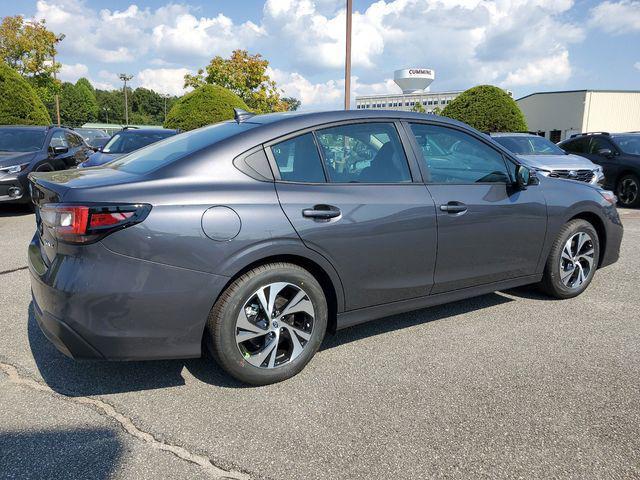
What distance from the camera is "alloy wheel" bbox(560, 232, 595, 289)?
4.43 metres

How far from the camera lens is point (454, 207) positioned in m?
3.56

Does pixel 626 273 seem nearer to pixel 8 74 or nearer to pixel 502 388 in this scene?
pixel 502 388

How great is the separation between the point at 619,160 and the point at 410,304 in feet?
32.8

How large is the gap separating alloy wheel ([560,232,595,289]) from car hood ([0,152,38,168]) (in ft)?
26.9

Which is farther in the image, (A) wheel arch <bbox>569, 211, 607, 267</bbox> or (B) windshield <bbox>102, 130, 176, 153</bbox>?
(B) windshield <bbox>102, 130, 176, 153</bbox>

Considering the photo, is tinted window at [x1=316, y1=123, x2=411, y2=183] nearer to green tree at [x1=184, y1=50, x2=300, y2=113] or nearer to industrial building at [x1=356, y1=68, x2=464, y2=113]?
green tree at [x1=184, y1=50, x2=300, y2=113]

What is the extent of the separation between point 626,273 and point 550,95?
141 feet

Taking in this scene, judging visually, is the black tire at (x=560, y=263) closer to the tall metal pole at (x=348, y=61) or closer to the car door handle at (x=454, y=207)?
the car door handle at (x=454, y=207)

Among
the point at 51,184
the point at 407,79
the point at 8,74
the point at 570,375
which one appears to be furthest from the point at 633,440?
the point at 407,79

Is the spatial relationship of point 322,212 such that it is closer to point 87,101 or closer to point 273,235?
point 273,235

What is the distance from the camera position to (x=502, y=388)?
9.80ft

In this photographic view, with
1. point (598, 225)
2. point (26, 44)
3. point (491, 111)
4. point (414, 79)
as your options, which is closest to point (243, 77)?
point (26, 44)

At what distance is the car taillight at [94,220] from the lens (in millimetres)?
2510

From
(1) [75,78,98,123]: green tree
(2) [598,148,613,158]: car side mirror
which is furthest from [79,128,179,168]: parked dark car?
(1) [75,78,98,123]: green tree
